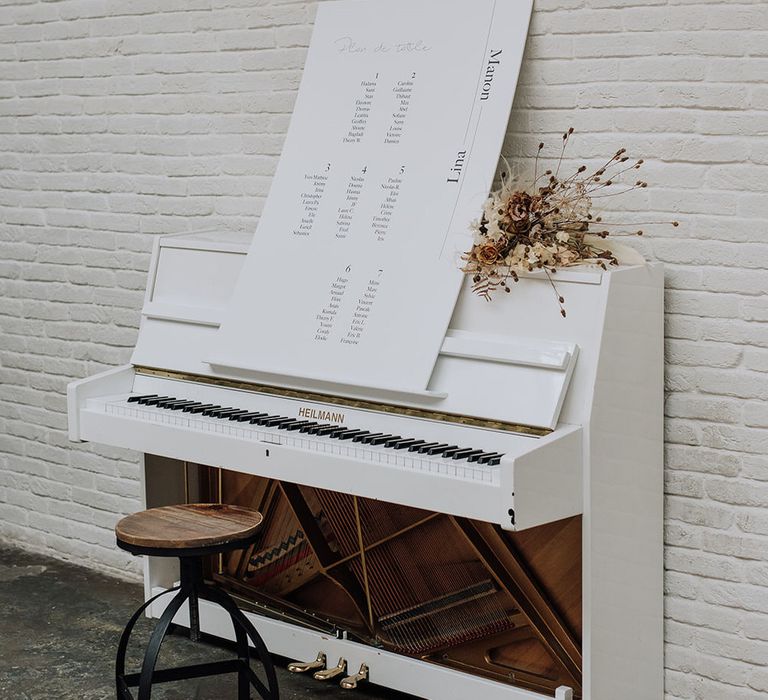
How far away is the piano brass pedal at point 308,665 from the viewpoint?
3314 mm

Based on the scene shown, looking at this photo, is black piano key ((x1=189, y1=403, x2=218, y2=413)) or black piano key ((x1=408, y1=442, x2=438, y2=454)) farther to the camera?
black piano key ((x1=189, y1=403, x2=218, y2=413))

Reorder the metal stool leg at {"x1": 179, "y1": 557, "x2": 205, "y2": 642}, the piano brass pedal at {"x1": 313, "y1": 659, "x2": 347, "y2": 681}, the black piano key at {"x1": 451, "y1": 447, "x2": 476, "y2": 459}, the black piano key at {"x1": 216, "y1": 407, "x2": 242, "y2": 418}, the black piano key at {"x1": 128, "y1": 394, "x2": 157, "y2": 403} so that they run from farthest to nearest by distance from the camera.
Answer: the black piano key at {"x1": 128, "y1": 394, "x2": 157, "y2": 403} < the piano brass pedal at {"x1": 313, "y1": 659, "x2": 347, "y2": 681} < the black piano key at {"x1": 216, "y1": 407, "x2": 242, "y2": 418} < the metal stool leg at {"x1": 179, "y1": 557, "x2": 205, "y2": 642} < the black piano key at {"x1": 451, "y1": 447, "x2": 476, "y2": 459}

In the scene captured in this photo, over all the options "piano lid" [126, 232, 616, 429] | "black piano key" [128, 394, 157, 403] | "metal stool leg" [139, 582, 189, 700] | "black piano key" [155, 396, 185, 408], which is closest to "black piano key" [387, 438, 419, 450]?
"piano lid" [126, 232, 616, 429]

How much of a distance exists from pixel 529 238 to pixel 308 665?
1393mm

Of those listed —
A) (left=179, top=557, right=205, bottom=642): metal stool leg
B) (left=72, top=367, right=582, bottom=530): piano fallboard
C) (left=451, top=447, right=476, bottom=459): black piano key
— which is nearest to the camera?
(left=72, top=367, right=582, bottom=530): piano fallboard

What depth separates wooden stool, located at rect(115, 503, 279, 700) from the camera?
2.81 m

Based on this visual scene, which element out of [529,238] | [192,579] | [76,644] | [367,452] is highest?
[529,238]

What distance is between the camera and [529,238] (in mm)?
2826

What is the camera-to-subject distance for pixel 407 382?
2.91 meters

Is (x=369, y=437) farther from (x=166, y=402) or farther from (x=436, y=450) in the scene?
(x=166, y=402)

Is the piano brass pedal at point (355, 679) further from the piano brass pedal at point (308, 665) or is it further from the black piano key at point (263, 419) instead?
the black piano key at point (263, 419)

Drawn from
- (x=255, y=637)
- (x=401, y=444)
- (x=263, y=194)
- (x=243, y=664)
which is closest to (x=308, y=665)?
(x=243, y=664)

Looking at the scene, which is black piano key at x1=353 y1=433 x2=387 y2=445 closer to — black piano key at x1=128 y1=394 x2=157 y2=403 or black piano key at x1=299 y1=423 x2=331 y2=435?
black piano key at x1=299 y1=423 x2=331 y2=435

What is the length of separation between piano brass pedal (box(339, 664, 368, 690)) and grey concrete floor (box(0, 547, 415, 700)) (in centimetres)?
9
